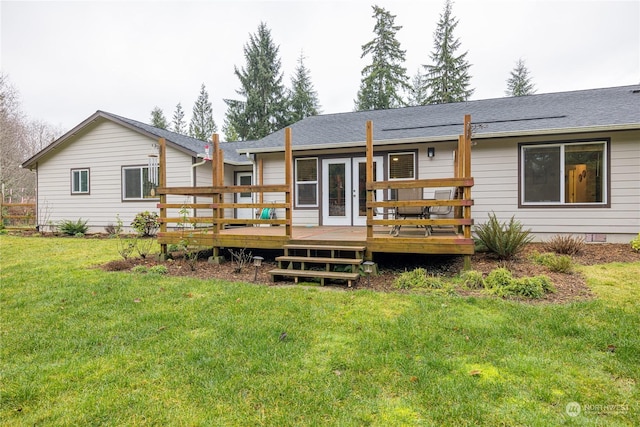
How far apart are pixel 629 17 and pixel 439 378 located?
16.3 meters

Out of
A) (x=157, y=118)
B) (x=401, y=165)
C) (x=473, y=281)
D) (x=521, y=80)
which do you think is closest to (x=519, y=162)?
(x=401, y=165)

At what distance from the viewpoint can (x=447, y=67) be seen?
2228 centimetres

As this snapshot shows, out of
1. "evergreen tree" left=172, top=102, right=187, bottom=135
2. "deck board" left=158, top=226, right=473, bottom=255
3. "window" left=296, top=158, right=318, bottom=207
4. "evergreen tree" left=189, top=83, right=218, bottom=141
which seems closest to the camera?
"deck board" left=158, top=226, right=473, bottom=255

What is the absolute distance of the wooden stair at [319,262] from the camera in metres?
4.61

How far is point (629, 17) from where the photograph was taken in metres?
11.7

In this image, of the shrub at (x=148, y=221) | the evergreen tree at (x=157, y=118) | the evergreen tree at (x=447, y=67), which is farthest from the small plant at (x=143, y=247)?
the evergreen tree at (x=157, y=118)

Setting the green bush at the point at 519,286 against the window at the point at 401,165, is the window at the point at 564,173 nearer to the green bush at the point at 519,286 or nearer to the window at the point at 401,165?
the window at the point at 401,165

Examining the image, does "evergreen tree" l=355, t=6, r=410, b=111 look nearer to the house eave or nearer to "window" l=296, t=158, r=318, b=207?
"window" l=296, t=158, r=318, b=207

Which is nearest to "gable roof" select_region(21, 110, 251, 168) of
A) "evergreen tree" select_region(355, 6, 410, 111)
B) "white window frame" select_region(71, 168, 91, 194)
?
"white window frame" select_region(71, 168, 91, 194)

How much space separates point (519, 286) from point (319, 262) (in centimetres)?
265

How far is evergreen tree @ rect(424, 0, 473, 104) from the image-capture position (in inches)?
872

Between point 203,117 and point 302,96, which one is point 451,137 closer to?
point 302,96

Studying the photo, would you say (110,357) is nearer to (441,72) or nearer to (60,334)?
(60,334)

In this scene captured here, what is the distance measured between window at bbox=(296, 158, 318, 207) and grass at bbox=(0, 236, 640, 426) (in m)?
4.99
